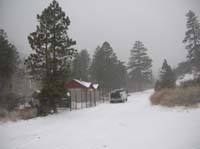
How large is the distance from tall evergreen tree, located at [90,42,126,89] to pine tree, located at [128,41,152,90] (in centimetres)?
722

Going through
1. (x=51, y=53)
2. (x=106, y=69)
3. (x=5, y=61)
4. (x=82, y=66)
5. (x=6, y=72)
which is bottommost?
(x=6, y=72)

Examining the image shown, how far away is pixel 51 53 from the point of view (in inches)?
600

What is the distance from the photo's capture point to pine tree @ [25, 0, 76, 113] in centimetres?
1449

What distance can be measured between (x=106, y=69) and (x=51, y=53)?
98.2ft

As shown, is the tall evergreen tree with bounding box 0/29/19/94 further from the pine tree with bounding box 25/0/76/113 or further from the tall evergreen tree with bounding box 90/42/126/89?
the tall evergreen tree with bounding box 90/42/126/89

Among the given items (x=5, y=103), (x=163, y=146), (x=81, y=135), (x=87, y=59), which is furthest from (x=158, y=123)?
(x=87, y=59)

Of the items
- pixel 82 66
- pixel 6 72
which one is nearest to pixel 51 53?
pixel 6 72

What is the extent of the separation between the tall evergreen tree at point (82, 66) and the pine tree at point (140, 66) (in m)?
12.4

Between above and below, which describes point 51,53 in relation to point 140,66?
below

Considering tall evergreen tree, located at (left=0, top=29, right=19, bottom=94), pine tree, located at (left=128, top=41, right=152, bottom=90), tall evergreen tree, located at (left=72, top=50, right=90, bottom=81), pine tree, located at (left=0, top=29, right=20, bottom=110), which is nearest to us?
pine tree, located at (left=0, top=29, right=20, bottom=110)

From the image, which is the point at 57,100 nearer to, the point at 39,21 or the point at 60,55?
the point at 60,55

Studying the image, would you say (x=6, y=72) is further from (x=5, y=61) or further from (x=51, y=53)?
(x=51, y=53)

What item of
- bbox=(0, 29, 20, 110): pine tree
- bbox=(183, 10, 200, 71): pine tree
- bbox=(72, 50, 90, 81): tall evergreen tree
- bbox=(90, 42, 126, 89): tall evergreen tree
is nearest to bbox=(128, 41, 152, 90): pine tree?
bbox=(90, 42, 126, 89): tall evergreen tree

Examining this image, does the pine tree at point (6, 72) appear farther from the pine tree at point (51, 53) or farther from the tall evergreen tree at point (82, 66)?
the tall evergreen tree at point (82, 66)
